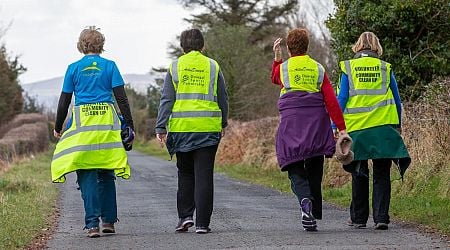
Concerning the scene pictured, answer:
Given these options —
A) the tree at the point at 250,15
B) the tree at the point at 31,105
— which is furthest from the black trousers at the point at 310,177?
the tree at the point at 31,105

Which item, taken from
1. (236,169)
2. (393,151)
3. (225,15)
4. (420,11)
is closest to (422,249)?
(393,151)

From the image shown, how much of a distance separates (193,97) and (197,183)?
2.92 ft

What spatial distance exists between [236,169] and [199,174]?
14.9 metres

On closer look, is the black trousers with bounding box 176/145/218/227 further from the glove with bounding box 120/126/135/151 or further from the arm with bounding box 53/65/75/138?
the arm with bounding box 53/65/75/138

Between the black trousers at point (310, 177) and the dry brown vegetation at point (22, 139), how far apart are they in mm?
15866

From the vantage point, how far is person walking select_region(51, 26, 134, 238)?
9625 mm

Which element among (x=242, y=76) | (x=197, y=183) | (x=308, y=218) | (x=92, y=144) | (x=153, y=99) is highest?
(x=242, y=76)

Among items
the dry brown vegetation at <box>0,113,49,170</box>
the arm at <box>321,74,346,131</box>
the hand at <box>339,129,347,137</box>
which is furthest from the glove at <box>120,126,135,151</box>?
the dry brown vegetation at <box>0,113,49,170</box>

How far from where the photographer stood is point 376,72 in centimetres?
1006

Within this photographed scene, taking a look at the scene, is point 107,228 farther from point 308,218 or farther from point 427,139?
point 427,139

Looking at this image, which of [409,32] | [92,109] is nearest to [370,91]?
[92,109]

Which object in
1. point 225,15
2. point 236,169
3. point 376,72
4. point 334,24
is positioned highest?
point 225,15

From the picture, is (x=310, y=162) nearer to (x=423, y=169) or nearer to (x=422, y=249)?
(x=422, y=249)

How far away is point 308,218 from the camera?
9523mm
